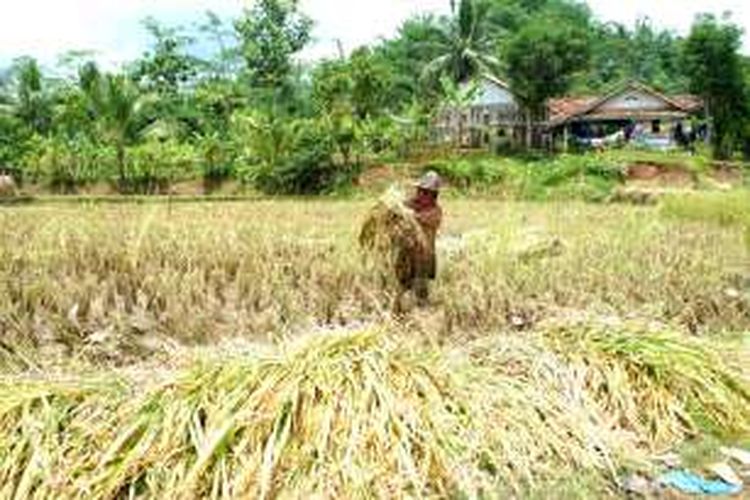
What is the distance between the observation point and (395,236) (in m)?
8.19

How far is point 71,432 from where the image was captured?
423cm

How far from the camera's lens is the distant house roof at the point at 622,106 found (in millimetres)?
38656

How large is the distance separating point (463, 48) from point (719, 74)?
1100 centimetres

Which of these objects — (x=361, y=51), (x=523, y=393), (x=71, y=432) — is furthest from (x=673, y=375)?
(x=361, y=51)

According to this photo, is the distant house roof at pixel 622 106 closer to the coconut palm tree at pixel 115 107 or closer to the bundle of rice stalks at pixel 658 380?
the coconut palm tree at pixel 115 107

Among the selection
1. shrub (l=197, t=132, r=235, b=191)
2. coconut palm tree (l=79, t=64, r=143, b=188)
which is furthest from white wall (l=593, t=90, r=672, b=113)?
coconut palm tree (l=79, t=64, r=143, b=188)

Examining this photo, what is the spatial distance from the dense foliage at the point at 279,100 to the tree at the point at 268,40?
2.0 inches

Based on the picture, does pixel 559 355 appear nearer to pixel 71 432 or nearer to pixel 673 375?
pixel 673 375

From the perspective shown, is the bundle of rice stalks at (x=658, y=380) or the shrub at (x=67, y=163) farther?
the shrub at (x=67, y=163)

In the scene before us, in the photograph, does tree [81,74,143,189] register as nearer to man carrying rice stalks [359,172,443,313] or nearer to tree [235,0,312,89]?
tree [235,0,312,89]

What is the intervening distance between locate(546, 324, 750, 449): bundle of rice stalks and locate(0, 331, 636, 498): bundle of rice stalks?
32cm

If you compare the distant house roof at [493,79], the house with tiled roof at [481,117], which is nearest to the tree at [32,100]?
the house with tiled roof at [481,117]

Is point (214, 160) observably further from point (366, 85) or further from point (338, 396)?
point (338, 396)

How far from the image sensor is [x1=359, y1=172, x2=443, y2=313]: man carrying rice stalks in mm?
7977
